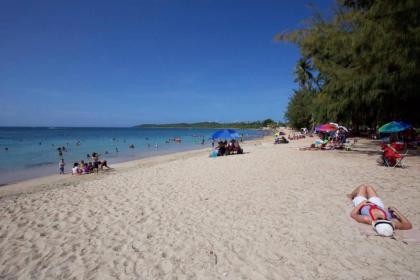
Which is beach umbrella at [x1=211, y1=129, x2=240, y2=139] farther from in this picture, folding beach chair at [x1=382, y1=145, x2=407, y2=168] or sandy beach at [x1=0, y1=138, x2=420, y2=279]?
folding beach chair at [x1=382, y1=145, x2=407, y2=168]

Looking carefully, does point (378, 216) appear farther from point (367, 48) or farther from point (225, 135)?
point (225, 135)

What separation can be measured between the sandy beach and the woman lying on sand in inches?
6.7

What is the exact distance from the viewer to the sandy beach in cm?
347

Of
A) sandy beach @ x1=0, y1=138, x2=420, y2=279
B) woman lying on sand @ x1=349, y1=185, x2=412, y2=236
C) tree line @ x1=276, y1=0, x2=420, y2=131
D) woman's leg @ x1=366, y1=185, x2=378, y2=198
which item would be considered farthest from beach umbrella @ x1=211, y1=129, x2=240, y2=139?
woman lying on sand @ x1=349, y1=185, x2=412, y2=236

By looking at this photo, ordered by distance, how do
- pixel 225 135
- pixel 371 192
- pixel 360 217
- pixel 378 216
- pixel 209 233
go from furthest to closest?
1. pixel 225 135
2. pixel 371 192
3. pixel 360 217
4. pixel 209 233
5. pixel 378 216

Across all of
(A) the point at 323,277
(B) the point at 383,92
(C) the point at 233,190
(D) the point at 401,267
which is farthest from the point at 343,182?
(B) the point at 383,92

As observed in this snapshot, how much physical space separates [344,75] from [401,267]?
378 inches

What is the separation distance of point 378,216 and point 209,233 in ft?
9.84

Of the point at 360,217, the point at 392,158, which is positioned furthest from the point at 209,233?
the point at 392,158

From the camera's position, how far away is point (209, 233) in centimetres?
457

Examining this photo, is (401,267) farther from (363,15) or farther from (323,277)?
(363,15)

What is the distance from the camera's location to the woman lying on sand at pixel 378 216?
415cm

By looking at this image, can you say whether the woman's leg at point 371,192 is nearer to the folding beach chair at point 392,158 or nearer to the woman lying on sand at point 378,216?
the woman lying on sand at point 378,216

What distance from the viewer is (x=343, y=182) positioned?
7.60m
